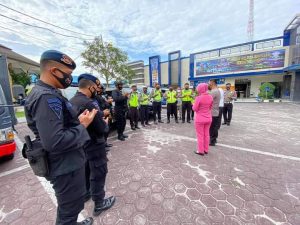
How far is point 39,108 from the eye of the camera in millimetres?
1107

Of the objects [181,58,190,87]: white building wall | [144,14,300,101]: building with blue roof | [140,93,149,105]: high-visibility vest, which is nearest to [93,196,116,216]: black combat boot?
[140,93,149,105]: high-visibility vest

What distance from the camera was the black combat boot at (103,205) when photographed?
1997mm

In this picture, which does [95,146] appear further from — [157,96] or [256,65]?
[256,65]

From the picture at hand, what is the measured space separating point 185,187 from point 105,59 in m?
19.4

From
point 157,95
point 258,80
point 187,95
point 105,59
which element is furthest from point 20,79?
point 258,80

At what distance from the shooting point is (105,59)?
1900 cm

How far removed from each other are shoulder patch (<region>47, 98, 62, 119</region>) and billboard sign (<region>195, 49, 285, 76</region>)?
24.2 meters

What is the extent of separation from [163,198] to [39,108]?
205 cm

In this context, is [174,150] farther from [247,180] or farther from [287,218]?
[287,218]

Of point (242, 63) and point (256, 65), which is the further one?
point (242, 63)

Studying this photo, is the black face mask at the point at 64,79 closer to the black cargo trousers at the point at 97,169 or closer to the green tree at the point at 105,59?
the black cargo trousers at the point at 97,169

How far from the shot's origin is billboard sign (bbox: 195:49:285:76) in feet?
59.7

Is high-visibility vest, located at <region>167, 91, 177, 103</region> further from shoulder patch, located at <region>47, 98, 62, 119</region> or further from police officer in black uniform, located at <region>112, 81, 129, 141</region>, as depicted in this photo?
shoulder patch, located at <region>47, 98, 62, 119</region>

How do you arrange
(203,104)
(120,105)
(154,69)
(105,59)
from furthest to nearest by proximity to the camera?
(154,69), (105,59), (120,105), (203,104)
